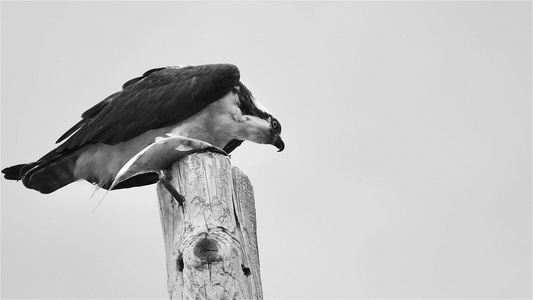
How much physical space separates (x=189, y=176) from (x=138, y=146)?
2513 mm

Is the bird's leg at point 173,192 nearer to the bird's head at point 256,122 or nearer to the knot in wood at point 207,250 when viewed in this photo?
the knot in wood at point 207,250

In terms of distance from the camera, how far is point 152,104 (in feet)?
25.3

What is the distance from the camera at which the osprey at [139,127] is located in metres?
7.54

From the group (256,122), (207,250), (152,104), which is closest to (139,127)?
(152,104)

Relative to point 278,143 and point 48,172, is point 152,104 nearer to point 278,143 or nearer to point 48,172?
point 48,172

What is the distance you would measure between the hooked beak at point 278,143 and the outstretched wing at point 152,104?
2.15ft

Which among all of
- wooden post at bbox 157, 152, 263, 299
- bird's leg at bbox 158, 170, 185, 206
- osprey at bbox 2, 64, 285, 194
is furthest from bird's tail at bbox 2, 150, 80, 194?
bird's leg at bbox 158, 170, 185, 206

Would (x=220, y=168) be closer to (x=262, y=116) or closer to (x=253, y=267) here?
(x=253, y=267)

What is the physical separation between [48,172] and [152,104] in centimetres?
105

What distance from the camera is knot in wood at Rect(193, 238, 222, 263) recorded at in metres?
4.58

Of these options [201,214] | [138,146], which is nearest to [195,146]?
[138,146]

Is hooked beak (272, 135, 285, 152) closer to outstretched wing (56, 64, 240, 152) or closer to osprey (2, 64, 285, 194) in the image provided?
osprey (2, 64, 285, 194)

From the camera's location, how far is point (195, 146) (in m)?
6.56

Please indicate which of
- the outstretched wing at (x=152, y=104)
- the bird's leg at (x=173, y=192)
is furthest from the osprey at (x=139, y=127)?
the bird's leg at (x=173, y=192)
